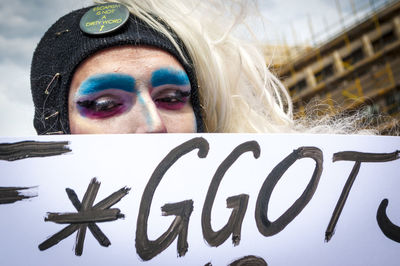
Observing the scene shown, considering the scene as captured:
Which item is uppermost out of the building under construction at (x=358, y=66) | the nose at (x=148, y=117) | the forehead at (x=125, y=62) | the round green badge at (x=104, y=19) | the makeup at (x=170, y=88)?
the building under construction at (x=358, y=66)

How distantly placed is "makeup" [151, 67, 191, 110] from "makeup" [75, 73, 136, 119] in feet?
0.21

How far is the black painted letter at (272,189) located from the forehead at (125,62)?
424mm

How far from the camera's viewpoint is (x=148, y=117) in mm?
859

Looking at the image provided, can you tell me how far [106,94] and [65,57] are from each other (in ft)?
0.65

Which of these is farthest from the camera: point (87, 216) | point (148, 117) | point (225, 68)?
point (225, 68)

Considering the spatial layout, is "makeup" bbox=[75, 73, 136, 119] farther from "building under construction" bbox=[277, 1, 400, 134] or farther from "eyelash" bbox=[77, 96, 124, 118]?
"building under construction" bbox=[277, 1, 400, 134]

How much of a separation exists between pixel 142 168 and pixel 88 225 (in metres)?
0.13

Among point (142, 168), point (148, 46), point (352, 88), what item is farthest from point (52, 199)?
point (352, 88)

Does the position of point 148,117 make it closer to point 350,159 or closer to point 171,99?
point 171,99

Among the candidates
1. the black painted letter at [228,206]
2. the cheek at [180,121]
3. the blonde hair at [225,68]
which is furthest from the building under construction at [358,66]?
the black painted letter at [228,206]

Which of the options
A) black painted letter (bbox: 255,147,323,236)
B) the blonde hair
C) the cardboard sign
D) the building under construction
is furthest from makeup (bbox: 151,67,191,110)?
the building under construction

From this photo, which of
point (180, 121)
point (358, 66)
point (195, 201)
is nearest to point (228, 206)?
point (195, 201)

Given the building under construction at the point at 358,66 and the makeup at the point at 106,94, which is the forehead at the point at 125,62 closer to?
the makeup at the point at 106,94

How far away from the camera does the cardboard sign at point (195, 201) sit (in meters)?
0.58
